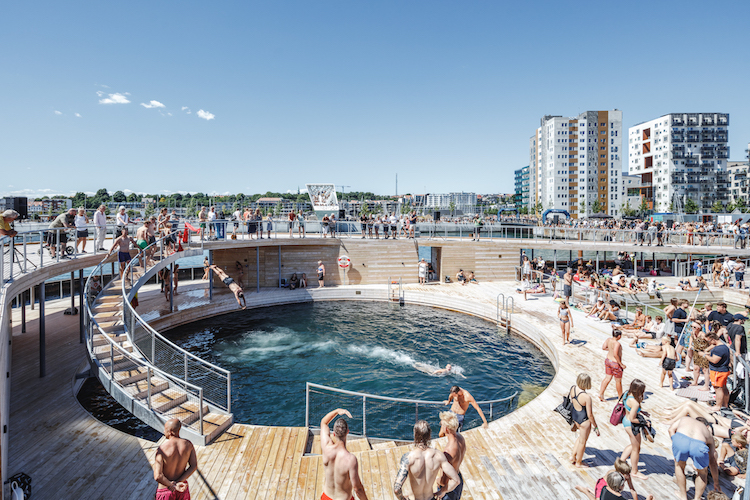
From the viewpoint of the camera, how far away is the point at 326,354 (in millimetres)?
15086

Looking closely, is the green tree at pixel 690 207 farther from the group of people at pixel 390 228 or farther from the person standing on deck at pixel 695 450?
the person standing on deck at pixel 695 450

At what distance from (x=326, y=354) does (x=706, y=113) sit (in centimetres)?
12293

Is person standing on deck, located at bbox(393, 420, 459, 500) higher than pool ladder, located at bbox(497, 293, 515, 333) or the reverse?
higher

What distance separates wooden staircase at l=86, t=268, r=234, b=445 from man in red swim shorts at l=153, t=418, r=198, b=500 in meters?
2.25

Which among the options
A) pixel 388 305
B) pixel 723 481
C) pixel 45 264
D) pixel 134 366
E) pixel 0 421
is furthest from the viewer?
pixel 388 305

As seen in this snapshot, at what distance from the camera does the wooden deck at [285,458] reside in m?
6.21

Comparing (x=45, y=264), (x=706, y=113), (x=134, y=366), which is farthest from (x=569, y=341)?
(x=706, y=113)

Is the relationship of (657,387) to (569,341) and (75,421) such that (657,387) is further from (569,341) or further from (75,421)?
(75,421)

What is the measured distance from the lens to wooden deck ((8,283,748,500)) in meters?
6.21

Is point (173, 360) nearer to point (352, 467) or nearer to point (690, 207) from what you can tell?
point (352, 467)

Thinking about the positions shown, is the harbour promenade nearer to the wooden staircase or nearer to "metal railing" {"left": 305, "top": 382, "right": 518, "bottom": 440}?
the wooden staircase

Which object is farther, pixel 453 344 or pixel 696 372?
pixel 453 344

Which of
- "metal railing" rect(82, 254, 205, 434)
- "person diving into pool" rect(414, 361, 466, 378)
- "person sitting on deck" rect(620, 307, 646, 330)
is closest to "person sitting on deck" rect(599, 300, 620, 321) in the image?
"person sitting on deck" rect(620, 307, 646, 330)

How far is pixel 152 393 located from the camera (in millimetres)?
8219
